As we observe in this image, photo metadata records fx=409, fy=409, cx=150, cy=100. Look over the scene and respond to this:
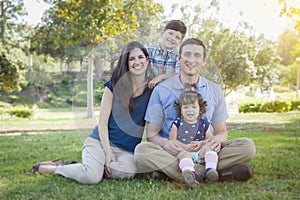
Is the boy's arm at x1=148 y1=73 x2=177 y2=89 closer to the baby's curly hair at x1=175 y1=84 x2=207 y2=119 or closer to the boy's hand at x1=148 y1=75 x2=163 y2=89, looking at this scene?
the boy's hand at x1=148 y1=75 x2=163 y2=89

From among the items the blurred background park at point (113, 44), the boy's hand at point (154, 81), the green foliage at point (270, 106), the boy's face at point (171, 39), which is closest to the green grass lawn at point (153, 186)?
the blurred background park at point (113, 44)

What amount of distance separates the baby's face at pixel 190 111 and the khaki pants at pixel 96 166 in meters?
0.55

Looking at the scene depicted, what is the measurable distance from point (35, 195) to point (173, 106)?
1.07m

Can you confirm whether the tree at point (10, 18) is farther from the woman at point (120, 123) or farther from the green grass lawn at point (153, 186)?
the woman at point (120, 123)

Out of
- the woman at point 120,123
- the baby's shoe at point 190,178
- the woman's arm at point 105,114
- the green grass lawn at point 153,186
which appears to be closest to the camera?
the green grass lawn at point 153,186

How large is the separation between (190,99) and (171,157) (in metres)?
0.42

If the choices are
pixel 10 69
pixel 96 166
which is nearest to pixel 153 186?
pixel 96 166

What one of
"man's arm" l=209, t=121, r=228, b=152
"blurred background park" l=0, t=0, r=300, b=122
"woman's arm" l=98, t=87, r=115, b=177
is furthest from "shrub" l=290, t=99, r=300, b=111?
"woman's arm" l=98, t=87, r=115, b=177

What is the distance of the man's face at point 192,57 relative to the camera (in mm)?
2654

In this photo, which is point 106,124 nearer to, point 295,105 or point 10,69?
point 10,69

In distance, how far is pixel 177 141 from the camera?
2789mm

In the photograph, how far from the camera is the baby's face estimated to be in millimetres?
2715

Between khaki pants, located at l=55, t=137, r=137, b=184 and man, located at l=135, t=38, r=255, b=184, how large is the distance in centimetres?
12

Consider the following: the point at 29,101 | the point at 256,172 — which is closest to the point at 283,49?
the point at 29,101
